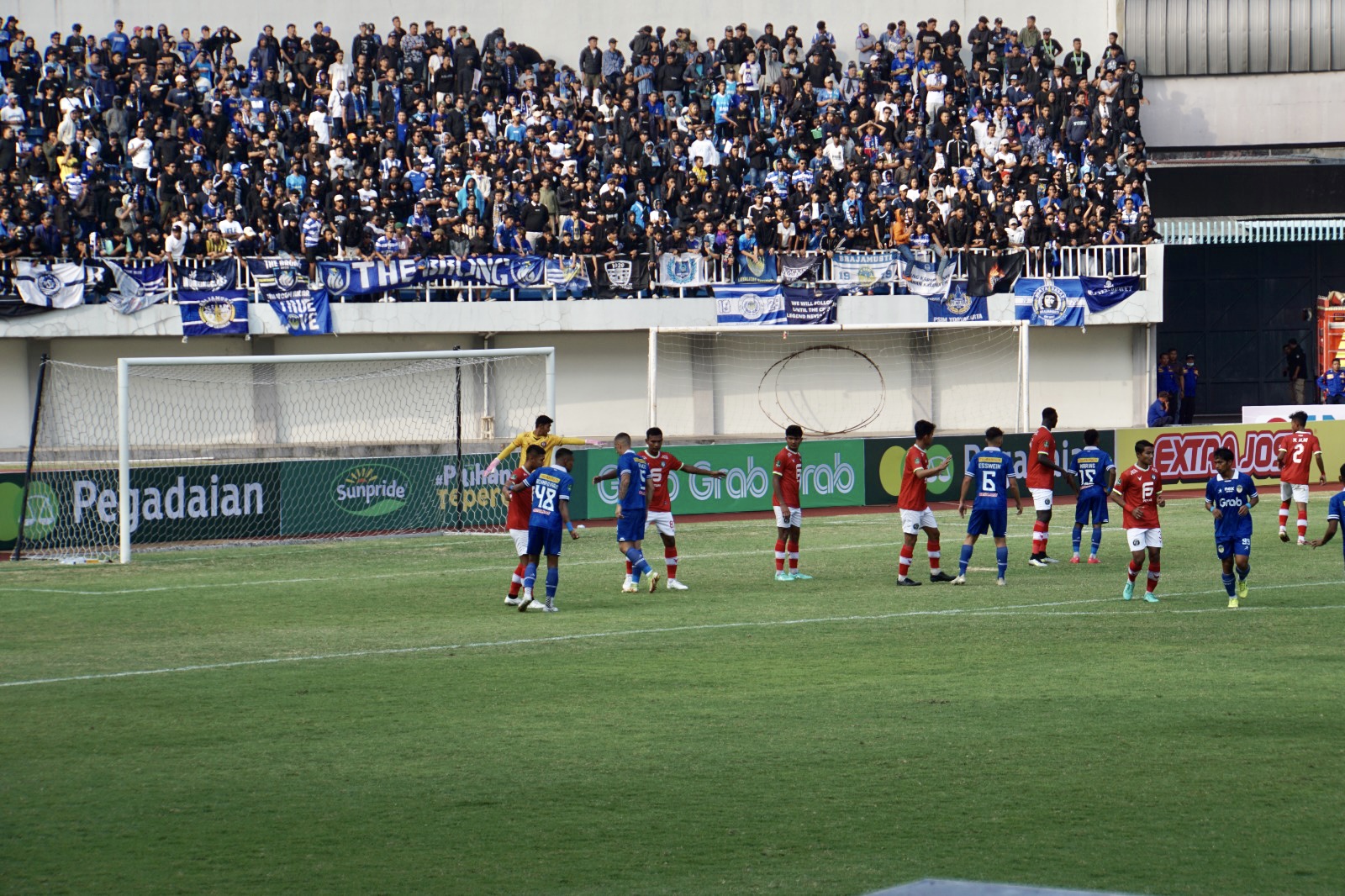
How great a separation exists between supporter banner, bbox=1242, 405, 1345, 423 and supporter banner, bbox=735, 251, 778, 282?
11.2 m

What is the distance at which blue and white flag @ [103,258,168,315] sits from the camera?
115ft

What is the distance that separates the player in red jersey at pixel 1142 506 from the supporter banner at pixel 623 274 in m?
20.2

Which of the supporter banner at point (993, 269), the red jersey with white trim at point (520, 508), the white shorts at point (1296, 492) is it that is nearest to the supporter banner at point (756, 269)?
the supporter banner at point (993, 269)

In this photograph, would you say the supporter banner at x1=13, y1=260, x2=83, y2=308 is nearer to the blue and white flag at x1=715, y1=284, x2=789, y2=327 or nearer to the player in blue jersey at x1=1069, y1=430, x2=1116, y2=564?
the blue and white flag at x1=715, y1=284, x2=789, y2=327

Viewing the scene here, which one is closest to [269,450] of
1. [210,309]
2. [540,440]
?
[210,309]

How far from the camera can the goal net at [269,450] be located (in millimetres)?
24562

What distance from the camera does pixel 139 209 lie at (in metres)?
35.7

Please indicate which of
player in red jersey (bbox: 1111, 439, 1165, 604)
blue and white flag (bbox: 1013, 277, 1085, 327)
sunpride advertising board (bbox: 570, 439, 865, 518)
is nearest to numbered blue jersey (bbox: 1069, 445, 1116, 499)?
player in red jersey (bbox: 1111, 439, 1165, 604)

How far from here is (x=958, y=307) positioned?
37.4 meters

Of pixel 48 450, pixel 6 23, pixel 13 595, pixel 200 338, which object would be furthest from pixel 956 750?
pixel 6 23

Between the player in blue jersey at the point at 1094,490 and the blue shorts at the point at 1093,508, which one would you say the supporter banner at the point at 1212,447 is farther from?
the blue shorts at the point at 1093,508

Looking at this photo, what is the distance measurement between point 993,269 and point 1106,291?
2859 mm

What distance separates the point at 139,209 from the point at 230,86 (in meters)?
4.51

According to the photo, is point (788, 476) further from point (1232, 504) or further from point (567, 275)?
point (567, 275)
